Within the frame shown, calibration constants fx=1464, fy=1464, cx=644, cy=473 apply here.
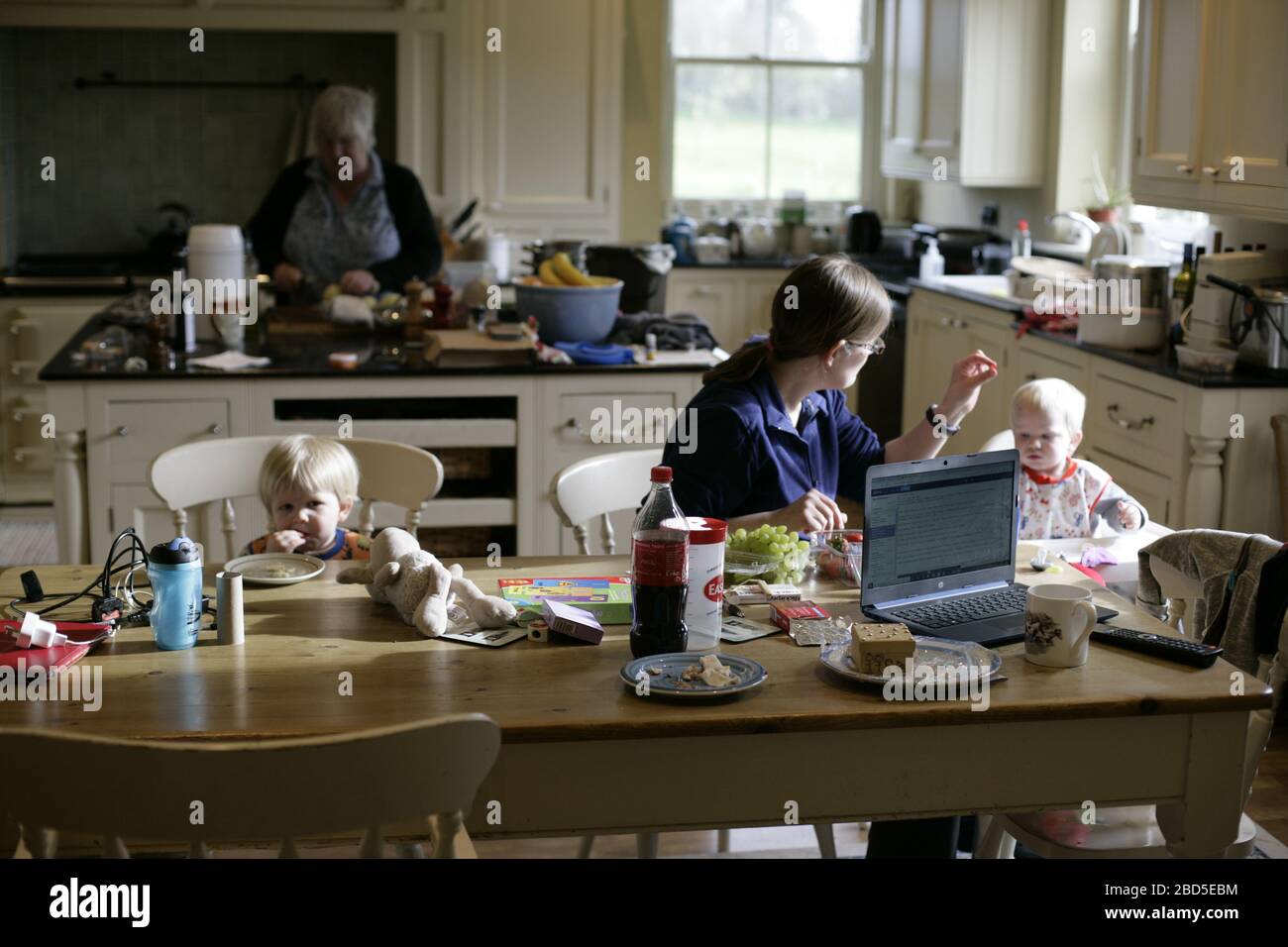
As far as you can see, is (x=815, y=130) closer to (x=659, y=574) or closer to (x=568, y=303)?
(x=568, y=303)

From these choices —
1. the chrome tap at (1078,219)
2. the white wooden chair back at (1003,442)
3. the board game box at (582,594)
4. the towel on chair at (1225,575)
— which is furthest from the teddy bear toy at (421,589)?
the chrome tap at (1078,219)

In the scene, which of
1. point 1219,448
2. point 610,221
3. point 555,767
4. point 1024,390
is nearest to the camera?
point 555,767

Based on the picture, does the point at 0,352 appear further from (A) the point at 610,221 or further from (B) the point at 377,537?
(B) the point at 377,537

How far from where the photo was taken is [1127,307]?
14.3ft

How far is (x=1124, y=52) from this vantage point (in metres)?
5.62

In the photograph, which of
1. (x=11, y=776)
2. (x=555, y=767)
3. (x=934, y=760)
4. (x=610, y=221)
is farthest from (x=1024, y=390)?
(x=610, y=221)

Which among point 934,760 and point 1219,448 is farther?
point 1219,448

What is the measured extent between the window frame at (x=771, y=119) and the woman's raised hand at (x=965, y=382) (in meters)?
4.74

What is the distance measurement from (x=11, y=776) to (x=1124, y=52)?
206 inches

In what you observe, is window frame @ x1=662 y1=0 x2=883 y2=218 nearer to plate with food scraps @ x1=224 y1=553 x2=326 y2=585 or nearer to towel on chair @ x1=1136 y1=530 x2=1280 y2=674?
towel on chair @ x1=1136 y1=530 x2=1280 y2=674

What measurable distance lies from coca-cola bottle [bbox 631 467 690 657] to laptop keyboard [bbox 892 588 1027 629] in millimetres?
354

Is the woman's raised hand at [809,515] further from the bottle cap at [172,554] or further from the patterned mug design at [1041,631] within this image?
the bottle cap at [172,554]

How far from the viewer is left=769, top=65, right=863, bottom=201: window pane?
23.7 feet

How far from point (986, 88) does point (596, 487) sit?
12.2ft
